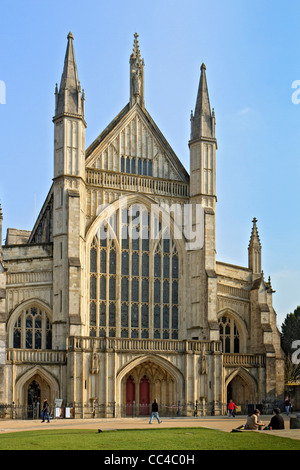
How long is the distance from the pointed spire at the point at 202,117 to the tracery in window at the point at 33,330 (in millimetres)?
16529

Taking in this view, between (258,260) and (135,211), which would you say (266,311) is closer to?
(258,260)

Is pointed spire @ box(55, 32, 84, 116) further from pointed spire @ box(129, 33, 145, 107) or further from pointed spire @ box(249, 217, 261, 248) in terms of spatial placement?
pointed spire @ box(249, 217, 261, 248)

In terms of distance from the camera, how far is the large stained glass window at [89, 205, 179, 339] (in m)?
53.2

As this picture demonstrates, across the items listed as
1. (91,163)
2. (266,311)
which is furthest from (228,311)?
(91,163)

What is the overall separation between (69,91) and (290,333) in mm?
31489

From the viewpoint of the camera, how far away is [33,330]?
2047 inches

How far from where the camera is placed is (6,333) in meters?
51.2

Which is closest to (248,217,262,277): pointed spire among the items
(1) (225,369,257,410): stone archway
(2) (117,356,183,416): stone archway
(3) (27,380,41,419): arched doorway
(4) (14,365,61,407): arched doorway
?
(1) (225,369,257,410): stone archway

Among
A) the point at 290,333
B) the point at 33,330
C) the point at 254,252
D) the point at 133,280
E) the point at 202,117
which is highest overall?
the point at 202,117

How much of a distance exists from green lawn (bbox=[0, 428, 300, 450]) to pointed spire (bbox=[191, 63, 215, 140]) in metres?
30.3

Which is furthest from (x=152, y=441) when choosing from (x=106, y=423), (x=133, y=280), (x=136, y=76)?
(x=136, y=76)

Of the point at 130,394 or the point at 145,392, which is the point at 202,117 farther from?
the point at 130,394

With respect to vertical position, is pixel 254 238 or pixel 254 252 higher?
pixel 254 238
